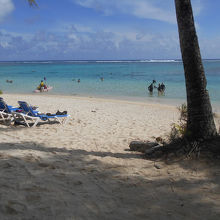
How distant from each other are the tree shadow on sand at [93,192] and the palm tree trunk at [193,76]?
3.16 ft

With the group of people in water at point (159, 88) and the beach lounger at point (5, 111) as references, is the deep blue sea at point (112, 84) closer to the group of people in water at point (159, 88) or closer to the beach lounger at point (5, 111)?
the group of people in water at point (159, 88)

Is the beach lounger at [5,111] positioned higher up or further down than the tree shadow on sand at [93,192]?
higher up

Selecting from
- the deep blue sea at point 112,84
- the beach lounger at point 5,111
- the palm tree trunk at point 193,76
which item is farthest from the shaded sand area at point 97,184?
the deep blue sea at point 112,84

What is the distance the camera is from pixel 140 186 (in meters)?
3.36

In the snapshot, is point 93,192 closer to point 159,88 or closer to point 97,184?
point 97,184

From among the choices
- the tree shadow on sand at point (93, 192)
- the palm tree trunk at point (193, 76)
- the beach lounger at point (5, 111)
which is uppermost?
the palm tree trunk at point (193, 76)

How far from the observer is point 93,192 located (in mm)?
3061

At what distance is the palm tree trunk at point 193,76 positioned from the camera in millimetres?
4125

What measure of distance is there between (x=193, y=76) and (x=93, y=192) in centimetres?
250

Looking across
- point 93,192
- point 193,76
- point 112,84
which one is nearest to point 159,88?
point 112,84

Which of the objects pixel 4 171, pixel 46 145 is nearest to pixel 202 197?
pixel 4 171

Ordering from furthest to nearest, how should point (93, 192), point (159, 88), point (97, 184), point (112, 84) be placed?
point (112, 84)
point (159, 88)
point (97, 184)
point (93, 192)

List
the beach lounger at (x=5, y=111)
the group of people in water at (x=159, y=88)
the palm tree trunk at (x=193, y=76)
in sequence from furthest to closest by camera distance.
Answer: the group of people in water at (x=159, y=88) → the beach lounger at (x=5, y=111) → the palm tree trunk at (x=193, y=76)

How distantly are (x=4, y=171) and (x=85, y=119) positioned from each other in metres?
5.59
